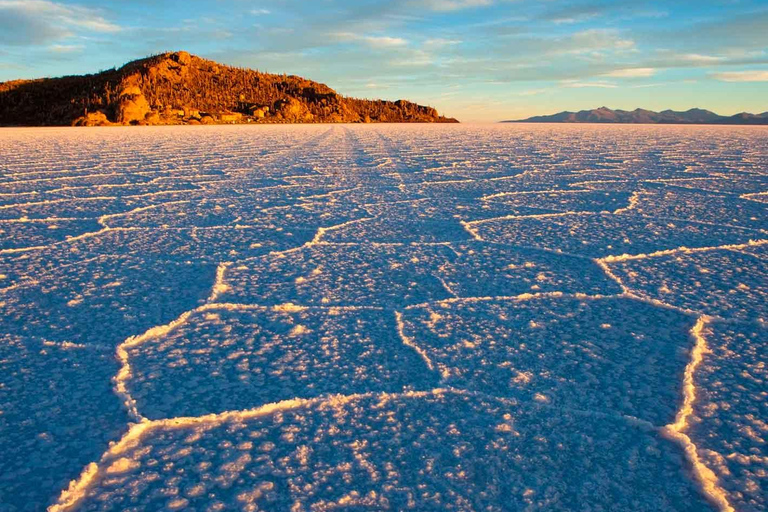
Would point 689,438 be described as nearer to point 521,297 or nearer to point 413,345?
point 413,345

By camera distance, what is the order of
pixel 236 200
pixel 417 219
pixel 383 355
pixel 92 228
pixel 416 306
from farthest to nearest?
pixel 236 200
pixel 417 219
pixel 92 228
pixel 416 306
pixel 383 355

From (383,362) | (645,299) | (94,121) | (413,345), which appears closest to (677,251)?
(645,299)

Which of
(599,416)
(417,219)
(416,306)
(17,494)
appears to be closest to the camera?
(17,494)

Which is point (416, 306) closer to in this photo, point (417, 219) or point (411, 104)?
point (417, 219)

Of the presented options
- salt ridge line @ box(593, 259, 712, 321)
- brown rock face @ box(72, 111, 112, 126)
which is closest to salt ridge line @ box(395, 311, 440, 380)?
salt ridge line @ box(593, 259, 712, 321)

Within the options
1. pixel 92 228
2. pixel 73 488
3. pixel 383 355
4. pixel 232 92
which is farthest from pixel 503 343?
pixel 232 92

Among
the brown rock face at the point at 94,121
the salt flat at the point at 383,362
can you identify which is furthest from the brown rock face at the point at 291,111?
the salt flat at the point at 383,362

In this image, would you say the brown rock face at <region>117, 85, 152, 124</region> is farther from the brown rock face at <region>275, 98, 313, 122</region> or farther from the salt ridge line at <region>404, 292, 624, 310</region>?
the salt ridge line at <region>404, 292, 624, 310</region>

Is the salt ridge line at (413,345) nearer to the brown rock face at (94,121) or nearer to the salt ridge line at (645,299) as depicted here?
the salt ridge line at (645,299)
